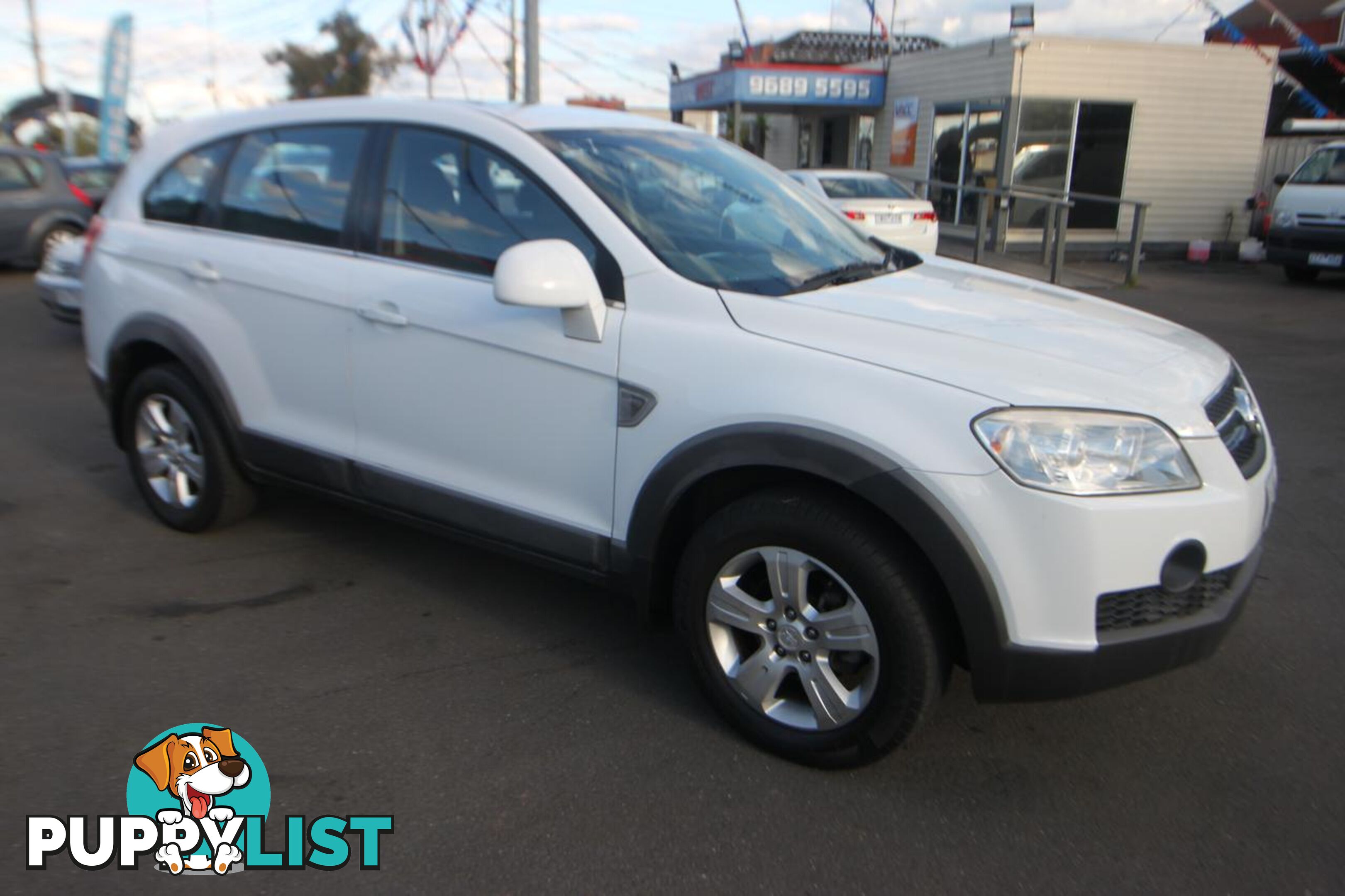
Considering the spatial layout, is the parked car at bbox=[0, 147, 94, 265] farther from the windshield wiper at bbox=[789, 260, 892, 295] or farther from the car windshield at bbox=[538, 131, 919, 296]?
the windshield wiper at bbox=[789, 260, 892, 295]

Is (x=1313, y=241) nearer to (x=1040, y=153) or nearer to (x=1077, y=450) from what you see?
(x=1040, y=153)

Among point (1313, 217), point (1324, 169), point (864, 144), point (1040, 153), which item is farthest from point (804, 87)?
point (1313, 217)

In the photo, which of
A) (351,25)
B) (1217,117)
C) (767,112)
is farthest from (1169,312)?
(351,25)

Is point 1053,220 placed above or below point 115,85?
below

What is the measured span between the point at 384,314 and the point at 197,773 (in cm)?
150

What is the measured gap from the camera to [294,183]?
3.85 m

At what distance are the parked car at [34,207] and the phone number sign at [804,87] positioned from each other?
40.8 feet

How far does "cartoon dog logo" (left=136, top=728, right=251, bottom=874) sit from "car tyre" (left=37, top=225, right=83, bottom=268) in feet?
37.9

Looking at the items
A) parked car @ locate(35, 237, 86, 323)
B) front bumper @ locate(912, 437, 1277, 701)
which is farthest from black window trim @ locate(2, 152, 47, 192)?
front bumper @ locate(912, 437, 1277, 701)

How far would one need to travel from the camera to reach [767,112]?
24844 mm

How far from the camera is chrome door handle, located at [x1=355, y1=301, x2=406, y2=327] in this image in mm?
3404

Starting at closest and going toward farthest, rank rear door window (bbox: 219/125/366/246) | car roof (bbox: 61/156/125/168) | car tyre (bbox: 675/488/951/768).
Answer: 1. car tyre (bbox: 675/488/951/768)
2. rear door window (bbox: 219/125/366/246)
3. car roof (bbox: 61/156/125/168)

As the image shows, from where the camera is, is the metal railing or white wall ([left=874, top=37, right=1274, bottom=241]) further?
white wall ([left=874, top=37, right=1274, bottom=241])

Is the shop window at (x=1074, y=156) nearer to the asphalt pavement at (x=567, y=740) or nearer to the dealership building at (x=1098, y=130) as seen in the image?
the dealership building at (x=1098, y=130)
